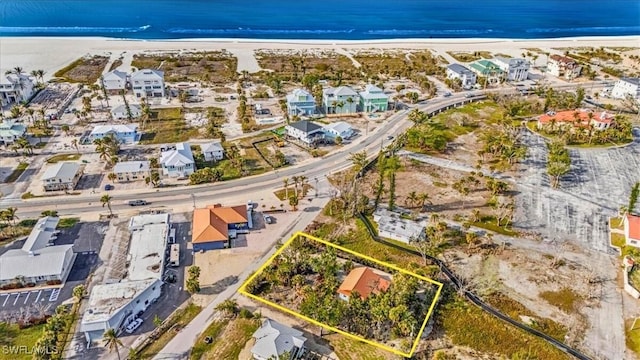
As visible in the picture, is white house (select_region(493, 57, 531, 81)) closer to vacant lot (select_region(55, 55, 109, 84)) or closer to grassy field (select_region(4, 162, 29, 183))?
vacant lot (select_region(55, 55, 109, 84))

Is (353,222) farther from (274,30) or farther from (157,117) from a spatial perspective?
(274,30)

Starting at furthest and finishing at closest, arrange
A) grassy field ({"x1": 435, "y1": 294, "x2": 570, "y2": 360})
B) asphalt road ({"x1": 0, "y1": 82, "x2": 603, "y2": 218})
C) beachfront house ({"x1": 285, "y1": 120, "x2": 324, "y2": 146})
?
1. beachfront house ({"x1": 285, "y1": 120, "x2": 324, "y2": 146})
2. asphalt road ({"x1": 0, "y1": 82, "x2": 603, "y2": 218})
3. grassy field ({"x1": 435, "y1": 294, "x2": 570, "y2": 360})

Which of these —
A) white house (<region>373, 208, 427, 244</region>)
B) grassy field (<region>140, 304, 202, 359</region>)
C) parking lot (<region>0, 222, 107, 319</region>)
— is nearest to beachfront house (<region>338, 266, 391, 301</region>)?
white house (<region>373, 208, 427, 244</region>)

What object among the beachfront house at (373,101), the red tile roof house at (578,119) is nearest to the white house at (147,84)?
the beachfront house at (373,101)

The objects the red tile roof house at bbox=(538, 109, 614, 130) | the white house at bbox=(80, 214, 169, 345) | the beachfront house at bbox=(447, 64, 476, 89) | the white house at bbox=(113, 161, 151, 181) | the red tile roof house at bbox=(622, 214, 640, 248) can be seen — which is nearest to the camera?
the white house at bbox=(80, 214, 169, 345)

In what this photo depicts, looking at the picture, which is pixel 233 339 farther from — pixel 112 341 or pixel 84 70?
pixel 84 70

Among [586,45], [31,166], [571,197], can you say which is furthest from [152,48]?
[586,45]

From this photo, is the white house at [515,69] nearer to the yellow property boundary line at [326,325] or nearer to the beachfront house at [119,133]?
the yellow property boundary line at [326,325]
